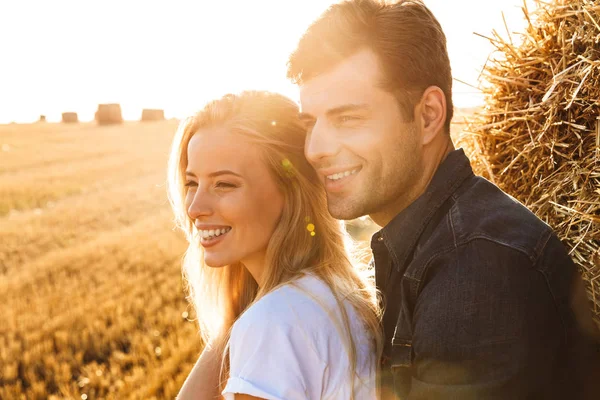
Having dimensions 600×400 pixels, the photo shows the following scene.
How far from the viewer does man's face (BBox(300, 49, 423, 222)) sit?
2324mm

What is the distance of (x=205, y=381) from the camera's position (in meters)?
2.88

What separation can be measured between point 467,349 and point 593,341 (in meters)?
0.84

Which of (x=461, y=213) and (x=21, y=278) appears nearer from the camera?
(x=461, y=213)

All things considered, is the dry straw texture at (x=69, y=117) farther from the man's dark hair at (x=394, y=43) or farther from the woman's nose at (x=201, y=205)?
the man's dark hair at (x=394, y=43)

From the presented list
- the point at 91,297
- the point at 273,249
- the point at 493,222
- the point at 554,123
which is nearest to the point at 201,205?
the point at 273,249

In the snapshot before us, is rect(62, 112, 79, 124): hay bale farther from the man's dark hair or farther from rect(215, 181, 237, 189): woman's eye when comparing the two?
the man's dark hair

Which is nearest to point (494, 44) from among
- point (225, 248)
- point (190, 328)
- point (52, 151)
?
point (225, 248)

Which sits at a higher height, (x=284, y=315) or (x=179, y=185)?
(x=179, y=185)

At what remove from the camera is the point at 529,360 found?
1.71m

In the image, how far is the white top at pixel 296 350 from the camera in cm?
193

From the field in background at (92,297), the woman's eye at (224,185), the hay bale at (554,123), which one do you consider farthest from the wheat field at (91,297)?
the hay bale at (554,123)

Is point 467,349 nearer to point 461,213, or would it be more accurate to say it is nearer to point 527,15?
point 461,213

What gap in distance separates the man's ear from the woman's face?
30.2 inches

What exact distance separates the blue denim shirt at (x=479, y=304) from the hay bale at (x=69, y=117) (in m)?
52.9
